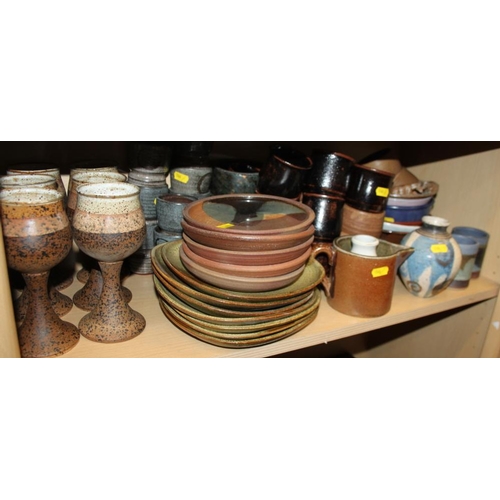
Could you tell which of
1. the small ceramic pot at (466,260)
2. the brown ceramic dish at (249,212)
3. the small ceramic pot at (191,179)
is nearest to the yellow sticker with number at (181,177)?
the small ceramic pot at (191,179)

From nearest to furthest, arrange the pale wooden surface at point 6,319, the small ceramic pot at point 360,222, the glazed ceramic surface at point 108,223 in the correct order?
1. the pale wooden surface at point 6,319
2. the glazed ceramic surface at point 108,223
3. the small ceramic pot at point 360,222

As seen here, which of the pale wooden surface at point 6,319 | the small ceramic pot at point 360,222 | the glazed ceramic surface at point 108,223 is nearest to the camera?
the pale wooden surface at point 6,319

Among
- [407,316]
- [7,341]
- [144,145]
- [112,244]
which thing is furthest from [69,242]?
[407,316]

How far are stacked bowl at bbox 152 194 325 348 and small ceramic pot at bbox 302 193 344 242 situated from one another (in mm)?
164

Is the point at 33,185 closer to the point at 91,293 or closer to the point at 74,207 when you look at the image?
the point at 74,207

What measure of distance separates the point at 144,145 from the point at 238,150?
32 centimetres

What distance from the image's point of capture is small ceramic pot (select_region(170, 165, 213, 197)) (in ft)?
3.26

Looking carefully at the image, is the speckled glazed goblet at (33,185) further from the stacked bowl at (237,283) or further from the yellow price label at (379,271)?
the yellow price label at (379,271)

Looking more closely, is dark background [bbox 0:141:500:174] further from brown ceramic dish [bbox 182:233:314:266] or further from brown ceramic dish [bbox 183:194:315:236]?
brown ceramic dish [bbox 182:233:314:266]

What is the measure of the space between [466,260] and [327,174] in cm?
42

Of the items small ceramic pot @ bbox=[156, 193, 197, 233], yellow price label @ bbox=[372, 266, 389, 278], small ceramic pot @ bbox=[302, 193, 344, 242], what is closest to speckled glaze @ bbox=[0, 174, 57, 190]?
small ceramic pot @ bbox=[156, 193, 197, 233]

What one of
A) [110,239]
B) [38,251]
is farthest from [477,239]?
[38,251]

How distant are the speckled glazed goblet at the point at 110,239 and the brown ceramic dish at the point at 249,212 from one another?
105 mm

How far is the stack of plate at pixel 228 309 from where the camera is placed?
75 centimetres
